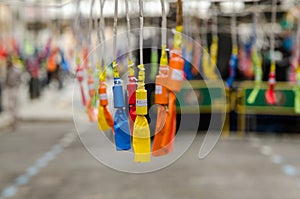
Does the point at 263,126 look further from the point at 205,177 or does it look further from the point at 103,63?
the point at 103,63

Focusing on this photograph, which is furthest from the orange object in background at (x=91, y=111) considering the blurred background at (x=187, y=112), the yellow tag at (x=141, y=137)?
the yellow tag at (x=141, y=137)

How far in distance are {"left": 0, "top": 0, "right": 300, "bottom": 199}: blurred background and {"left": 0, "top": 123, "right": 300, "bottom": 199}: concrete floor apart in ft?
0.05

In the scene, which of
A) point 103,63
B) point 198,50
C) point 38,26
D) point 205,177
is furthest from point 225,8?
point 38,26

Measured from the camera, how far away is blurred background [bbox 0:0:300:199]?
427cm

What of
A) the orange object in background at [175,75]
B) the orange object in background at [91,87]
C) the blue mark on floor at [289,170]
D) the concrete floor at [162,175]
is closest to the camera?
the orange object in background at [175,75]

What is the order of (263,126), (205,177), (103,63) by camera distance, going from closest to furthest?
(103,63)
(205,177)
(263,126)

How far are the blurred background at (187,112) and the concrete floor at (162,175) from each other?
15 mm

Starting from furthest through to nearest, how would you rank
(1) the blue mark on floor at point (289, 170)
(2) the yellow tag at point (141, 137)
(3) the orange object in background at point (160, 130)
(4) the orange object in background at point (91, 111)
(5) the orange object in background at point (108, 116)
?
(1) the blue mark on floor at point (289, 170), (4) the orange object in background at point (91, 111), (5) the orange object in background at point (108, 116), (3) the orange object in background at point (160, 130), (2) the yellow tag at point (141, 137)

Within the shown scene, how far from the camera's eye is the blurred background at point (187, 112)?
4273mm

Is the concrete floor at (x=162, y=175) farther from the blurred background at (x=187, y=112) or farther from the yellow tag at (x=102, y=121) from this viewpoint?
the yellow tag at (x=102, y=121)

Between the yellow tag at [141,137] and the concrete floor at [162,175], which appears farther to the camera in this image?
the concrete floor at [162,175]

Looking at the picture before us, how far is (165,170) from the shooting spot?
880 centimetres

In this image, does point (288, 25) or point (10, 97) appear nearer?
point (288, 25)

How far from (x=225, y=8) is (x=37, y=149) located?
442 cm
